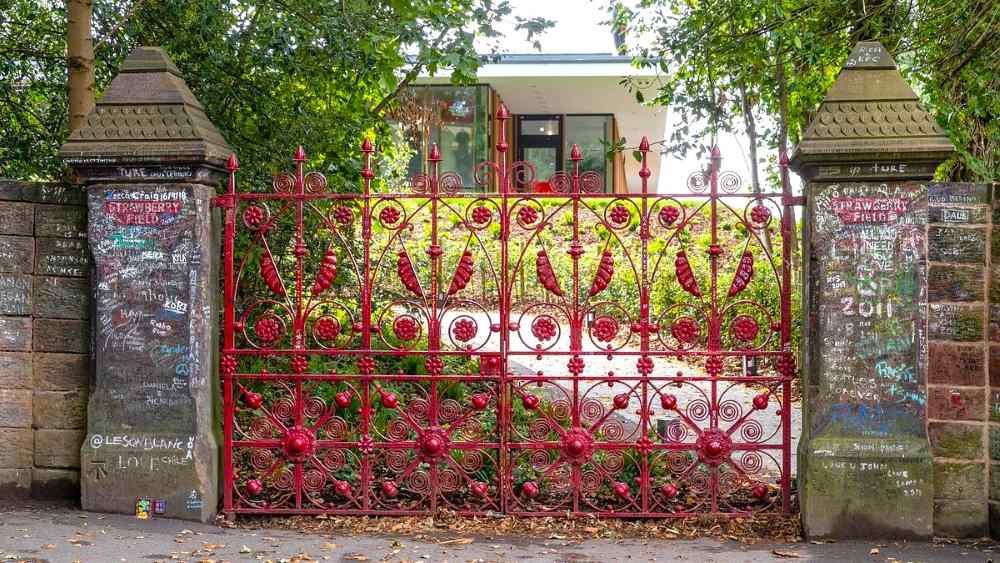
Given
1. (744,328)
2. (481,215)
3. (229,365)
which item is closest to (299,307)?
(229,365)

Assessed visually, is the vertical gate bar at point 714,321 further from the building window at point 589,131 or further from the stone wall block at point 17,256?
the building window at point 589,131

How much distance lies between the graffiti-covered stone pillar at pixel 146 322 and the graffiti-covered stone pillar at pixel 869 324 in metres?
3.75

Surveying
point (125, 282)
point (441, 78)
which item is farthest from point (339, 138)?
point (441, 78)

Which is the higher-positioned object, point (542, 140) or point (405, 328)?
point (542, 140)

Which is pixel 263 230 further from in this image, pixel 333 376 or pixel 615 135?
pixel 615 135

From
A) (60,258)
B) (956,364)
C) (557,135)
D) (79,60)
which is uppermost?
(557,135)

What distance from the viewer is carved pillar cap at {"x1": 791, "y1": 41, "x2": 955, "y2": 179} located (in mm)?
5684

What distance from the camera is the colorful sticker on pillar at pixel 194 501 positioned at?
593 centimetres

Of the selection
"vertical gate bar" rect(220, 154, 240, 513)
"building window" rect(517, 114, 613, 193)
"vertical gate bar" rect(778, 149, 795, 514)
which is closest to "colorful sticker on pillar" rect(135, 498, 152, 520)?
"vertical gate bar" rect(220, 154, 240, 513)

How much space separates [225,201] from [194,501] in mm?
1875

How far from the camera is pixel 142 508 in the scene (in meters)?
5.94

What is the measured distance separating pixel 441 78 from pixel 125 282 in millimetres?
17276

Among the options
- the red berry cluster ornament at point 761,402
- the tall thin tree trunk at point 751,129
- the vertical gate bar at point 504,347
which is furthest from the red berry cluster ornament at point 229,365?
the tall thin tree trunk at point 751,129

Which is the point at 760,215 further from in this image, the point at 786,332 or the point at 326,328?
the point at 326,328
